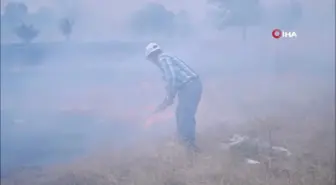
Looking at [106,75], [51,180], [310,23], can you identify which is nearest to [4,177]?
[51,180]

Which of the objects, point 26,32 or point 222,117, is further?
point 222,117

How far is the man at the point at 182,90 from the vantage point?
1754mm

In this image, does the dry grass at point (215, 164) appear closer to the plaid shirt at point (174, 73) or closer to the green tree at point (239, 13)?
the plaid shirt at point (174, 73)

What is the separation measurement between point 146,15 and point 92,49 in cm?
23

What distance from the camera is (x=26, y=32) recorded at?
64.7 inches

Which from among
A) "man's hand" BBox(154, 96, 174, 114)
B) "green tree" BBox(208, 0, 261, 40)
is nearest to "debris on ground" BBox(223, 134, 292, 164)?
"man's hand" BBox(154, 96, 174, 114)

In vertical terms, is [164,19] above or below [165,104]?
above

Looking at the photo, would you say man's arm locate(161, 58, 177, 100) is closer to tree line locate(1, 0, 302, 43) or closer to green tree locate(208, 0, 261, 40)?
tree line locate(1, 0, 302, 43)

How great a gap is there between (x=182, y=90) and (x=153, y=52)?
0.58ft

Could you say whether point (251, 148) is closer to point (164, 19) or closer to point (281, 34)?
point (281, 34)

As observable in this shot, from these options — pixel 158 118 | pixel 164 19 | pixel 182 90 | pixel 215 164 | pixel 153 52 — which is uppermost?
pixel 164 19

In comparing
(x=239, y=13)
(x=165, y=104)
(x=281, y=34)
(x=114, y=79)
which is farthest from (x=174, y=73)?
(x=281, y=34)

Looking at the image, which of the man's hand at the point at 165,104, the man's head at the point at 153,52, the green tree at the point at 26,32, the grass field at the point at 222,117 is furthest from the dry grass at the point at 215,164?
the green tree at the point at 26,32

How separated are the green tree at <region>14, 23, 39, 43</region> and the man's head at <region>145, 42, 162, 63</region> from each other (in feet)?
1.29
